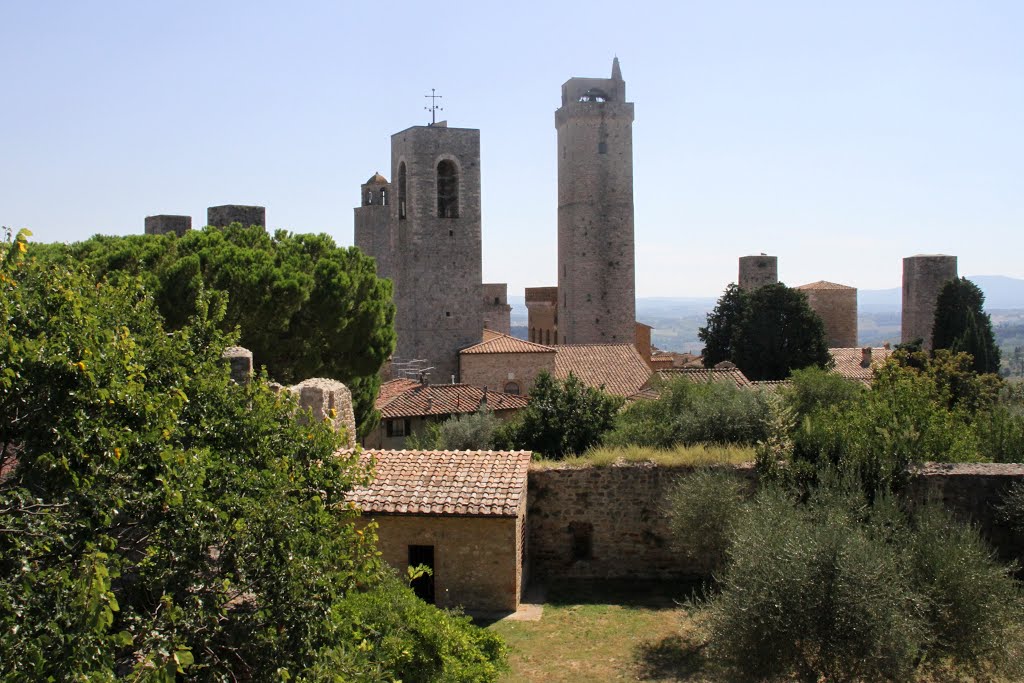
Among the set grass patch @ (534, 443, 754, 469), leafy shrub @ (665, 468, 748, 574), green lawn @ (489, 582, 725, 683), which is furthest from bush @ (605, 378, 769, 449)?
green lawn @ (489, 582, 725, 683)

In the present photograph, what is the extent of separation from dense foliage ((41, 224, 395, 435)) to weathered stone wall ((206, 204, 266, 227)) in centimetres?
234

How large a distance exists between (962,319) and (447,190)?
69.7 ft

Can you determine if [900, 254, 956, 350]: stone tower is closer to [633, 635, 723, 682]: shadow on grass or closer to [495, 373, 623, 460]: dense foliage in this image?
[495, 373, 623, 460]: dense foliage

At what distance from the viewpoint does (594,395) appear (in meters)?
19.2

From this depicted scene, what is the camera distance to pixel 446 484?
12.3 meters

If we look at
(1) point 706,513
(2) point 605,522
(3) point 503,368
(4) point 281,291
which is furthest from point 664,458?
(3) point 503,368

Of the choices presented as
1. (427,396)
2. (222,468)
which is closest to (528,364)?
(427,396)

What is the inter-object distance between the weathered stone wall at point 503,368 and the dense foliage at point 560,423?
1172cm

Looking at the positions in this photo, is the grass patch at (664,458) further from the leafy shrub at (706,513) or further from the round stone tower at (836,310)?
the round stone tower at (836,310)

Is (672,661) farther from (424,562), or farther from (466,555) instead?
(424,562)

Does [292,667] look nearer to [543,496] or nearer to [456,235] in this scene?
[543,496]

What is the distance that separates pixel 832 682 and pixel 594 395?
11.2m

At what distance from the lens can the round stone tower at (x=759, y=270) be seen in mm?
45531

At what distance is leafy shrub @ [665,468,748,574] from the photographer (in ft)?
38.9
